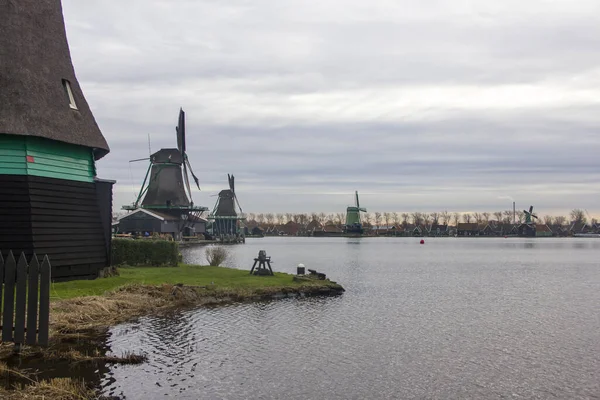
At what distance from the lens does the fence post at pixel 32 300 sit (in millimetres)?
13086

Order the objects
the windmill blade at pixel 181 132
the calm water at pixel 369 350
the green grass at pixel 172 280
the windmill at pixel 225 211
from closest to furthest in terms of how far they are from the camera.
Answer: the calm water at pixel 369 350 → the green grass at pixel 172 280 → the windmill blade at pixel 181 132 → the windmill at pixel 225 211

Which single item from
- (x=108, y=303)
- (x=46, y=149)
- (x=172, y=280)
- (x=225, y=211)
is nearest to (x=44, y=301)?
(x=108, y=303)

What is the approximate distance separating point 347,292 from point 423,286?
6980 millimetres

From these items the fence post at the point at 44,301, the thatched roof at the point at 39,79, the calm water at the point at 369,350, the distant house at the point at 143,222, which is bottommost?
the calm water at the point at 369,350

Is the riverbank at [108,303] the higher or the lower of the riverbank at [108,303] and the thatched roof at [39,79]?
the lower

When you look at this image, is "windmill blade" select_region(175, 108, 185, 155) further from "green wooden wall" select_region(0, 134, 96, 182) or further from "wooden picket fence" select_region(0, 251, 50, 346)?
"wooden picket fence" select_region(0, 251, 50, 346)

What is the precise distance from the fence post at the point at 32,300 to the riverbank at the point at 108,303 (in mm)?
791

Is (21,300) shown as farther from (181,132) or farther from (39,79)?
(181,132)

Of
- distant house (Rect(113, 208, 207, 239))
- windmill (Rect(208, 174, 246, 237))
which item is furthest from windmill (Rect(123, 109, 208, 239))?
windmill (Rect(208, 174, 246, 237))

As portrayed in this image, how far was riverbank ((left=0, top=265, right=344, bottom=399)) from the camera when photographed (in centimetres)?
1304

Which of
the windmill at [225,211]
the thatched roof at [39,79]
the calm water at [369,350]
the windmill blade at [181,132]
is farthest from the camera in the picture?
the windmill at [225,211]

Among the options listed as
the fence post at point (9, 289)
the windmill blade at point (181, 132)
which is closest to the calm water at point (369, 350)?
the fence post at point (9, 289)

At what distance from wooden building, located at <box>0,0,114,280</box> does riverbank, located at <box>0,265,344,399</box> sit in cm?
168

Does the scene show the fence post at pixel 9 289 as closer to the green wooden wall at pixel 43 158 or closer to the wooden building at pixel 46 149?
the wooden building at pixel 46 149
